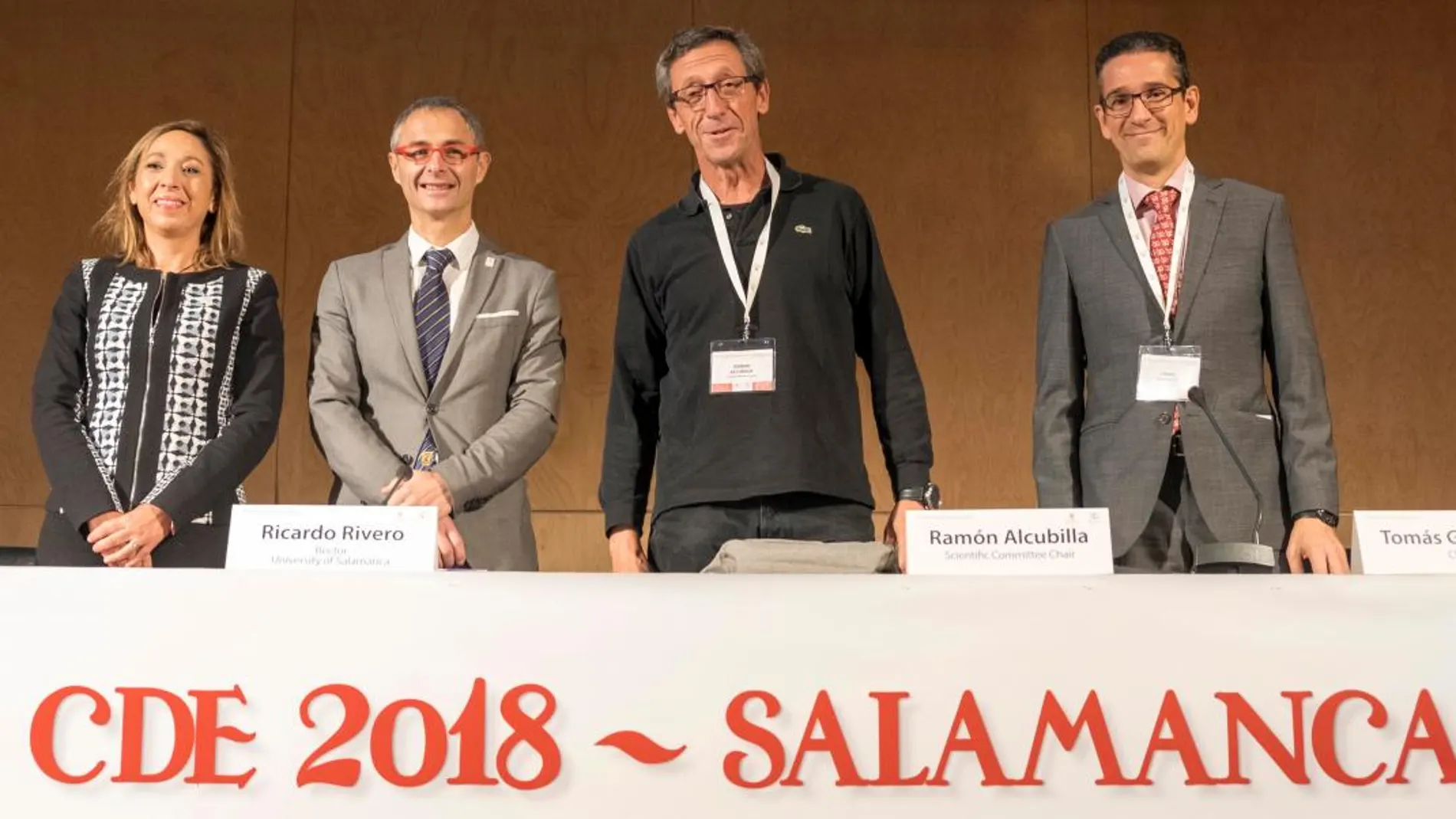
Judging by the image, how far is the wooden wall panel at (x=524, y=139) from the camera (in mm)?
4379

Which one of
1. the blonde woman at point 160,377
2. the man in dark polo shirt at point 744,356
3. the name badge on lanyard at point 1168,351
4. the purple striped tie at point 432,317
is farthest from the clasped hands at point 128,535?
the name badge on lanyard at point 1168,351

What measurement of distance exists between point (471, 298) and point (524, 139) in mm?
1956

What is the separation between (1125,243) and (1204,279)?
0.14m

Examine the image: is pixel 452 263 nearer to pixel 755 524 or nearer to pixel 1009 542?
pixel 755 524

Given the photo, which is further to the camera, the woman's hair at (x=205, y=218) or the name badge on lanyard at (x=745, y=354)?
the woman's hair at (x=205, y=218)

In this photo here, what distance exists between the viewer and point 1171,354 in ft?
7.73

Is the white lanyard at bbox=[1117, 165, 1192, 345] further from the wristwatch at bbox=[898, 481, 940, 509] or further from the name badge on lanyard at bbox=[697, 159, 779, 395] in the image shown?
the name badge on lanyard at bbox=[697, 159, 779, 395]

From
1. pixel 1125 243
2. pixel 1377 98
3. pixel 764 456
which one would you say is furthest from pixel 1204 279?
pixel 1377 98

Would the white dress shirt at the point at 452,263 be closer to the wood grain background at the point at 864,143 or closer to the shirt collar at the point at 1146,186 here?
the shirt collar at the point at 1146,186

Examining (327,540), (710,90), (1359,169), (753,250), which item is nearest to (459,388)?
(753,250)

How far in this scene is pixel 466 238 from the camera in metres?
2.68

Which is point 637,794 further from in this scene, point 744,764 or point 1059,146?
point 1059,146

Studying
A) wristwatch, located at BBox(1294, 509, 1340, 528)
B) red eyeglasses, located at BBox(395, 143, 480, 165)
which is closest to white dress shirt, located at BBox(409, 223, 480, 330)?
red eyeglasses, located at BBox(395, 143, 480, 165)

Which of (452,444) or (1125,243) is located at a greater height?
(1125,243)
